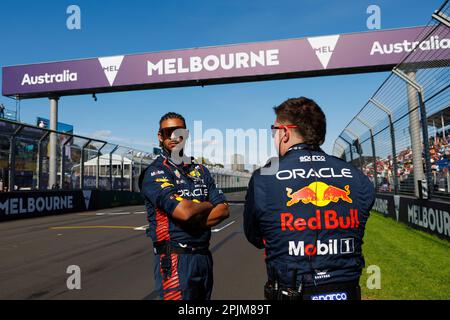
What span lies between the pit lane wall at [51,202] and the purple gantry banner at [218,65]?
20.0 ft

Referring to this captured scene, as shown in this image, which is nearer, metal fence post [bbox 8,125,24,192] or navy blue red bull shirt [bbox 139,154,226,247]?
navy blue red bull shirt [bbox 139,154,226,247]

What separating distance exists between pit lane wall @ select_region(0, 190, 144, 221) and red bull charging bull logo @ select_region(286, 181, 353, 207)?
13.5 metres

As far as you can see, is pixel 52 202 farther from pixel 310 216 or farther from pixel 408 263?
pixel 310 216

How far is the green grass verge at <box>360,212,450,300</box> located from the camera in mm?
3850

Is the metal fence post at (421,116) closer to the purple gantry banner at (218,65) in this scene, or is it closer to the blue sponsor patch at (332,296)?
the blue sponsor patch at (332,296)

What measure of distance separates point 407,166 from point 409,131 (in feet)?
3.94

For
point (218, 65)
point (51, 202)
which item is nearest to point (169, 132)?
point (51, 202)

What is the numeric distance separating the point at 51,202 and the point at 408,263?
550 inches

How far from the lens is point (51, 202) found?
15070 mm

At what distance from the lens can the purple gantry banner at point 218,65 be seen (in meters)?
16.8

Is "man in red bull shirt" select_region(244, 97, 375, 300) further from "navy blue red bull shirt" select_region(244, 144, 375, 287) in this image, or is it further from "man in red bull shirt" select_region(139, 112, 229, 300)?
"man in red bull shirt" select_region(139, 112, 229, 300)

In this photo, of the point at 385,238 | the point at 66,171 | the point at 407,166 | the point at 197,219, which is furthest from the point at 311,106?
the point at 66,171

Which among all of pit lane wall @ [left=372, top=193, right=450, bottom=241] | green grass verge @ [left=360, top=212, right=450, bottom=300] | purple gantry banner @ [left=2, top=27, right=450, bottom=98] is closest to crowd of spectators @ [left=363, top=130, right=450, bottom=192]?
pit lane wall @ [left=372, top=193, right=450, bottom=241]

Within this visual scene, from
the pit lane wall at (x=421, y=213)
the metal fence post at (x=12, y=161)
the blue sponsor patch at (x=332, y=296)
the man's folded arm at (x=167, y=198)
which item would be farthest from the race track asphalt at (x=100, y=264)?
the metal fence post at (x=12, y=161)
